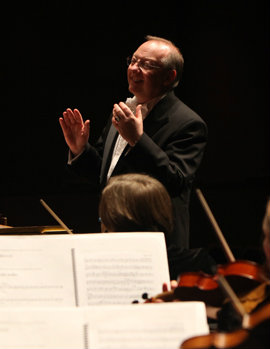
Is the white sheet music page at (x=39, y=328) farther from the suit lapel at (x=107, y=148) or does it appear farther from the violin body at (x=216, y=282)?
the suit lapel at (x=107, y=148)

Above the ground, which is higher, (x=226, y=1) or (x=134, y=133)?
(x=226, y=1)

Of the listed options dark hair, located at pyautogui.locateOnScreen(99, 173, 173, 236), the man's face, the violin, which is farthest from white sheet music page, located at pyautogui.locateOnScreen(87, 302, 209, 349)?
the man's face

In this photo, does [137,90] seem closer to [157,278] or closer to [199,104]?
[157,278]

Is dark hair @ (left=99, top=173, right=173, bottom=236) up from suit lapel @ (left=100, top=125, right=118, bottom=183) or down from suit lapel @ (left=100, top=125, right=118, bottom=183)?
down

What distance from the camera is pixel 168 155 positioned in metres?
2.69

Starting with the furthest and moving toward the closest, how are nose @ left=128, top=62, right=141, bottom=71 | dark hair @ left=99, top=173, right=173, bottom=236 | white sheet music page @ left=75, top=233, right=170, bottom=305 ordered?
nose @ left=128, top=62, right=141, bottom=71
dark hair @ left=99, top=173, right=173, bottom=236
white sheet music page @ left=75, top=233, right=170, bottom=305

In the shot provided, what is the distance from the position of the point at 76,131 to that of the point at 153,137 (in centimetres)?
36

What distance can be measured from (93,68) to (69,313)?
3.68 m

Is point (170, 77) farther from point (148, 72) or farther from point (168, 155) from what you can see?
point (168, 155)

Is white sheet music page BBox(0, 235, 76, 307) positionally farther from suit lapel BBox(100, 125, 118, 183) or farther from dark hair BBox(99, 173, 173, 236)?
suit lapel BBox(100, 125, 118, 183)

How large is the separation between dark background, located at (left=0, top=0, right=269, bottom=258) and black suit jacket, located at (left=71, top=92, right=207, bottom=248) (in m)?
2.04

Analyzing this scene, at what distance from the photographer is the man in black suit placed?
2.57m

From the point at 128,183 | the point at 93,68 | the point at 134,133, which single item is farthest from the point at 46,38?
the point at 128,183

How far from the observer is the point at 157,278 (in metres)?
1.93
